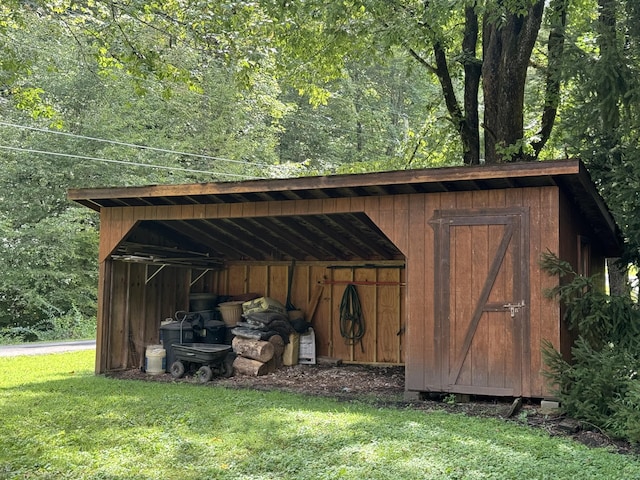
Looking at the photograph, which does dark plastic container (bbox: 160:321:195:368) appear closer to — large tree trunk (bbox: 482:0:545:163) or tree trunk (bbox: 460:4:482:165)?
large tree trunk (bbox: 482:0:545:163)

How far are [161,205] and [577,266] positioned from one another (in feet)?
18.7

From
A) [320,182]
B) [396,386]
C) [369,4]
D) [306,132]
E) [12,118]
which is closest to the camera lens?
[320,182]

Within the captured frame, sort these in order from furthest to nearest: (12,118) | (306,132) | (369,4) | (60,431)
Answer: (306,132) → (12,118) → (369,4) → (60,431)

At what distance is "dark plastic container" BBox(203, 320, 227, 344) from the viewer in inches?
379

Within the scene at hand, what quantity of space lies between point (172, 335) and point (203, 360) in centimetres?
88

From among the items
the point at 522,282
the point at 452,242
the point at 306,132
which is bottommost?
the point at 522,282

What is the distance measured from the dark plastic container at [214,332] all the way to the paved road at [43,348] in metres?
4.53

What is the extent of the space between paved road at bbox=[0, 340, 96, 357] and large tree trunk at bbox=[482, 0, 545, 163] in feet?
30.8

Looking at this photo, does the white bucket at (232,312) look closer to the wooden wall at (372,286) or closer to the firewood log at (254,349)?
the wooden wall at (372,286)

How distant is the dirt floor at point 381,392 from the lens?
5.52 meters

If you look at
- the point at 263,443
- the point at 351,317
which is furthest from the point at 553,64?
the point at 263,443

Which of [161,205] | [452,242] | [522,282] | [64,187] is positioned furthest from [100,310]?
[64,187]

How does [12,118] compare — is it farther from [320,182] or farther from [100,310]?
[320,182]

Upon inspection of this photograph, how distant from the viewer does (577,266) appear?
27.2ft
